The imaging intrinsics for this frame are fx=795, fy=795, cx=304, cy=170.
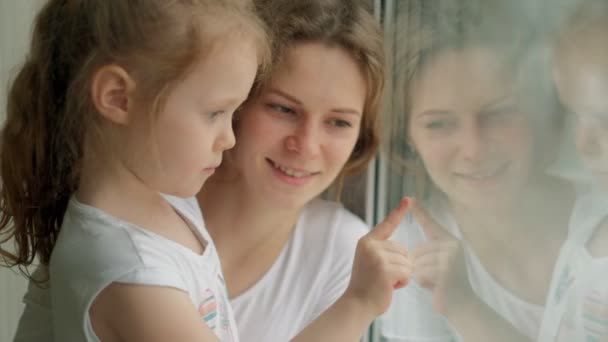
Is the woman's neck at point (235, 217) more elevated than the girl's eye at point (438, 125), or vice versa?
the girl's eye at point (438, 125)

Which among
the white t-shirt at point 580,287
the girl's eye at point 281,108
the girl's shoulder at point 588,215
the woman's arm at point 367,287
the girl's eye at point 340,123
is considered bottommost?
the woman's arm at point 367,287

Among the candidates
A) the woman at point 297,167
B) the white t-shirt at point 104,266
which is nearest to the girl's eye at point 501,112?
the woman at point 297,167

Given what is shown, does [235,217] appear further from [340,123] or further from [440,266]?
[440,266]

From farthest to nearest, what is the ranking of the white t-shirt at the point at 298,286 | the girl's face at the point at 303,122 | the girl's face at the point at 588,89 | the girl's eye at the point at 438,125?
1. the white t-shirt at the point at 298,286
2. the girl's face at the point at 303,122
3. the girl's eye at the point at 438,125
4. the girl's face at the point at 588,89

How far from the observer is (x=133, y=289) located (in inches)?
33.4

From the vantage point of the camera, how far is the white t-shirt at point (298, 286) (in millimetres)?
1179

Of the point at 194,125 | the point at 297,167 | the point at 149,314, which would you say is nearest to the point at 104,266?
the point at 149,314

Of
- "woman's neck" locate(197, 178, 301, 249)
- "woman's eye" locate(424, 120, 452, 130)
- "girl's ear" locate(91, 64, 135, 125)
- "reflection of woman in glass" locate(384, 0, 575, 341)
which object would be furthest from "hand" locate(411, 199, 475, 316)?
"girl's ear" locate(91, 64, 135, 125)

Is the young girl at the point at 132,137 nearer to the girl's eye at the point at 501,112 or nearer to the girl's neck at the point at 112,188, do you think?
the girl's neck at the point at 112,188

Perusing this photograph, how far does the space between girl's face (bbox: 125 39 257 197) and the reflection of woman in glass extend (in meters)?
0.22

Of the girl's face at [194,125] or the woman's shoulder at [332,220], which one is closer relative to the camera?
the girl's face at [194,125]

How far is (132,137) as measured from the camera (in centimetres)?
91

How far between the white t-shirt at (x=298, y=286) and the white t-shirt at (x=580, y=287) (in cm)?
47

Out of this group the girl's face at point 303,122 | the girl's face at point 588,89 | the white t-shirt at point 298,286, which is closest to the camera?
the girl's face at point 588,89
